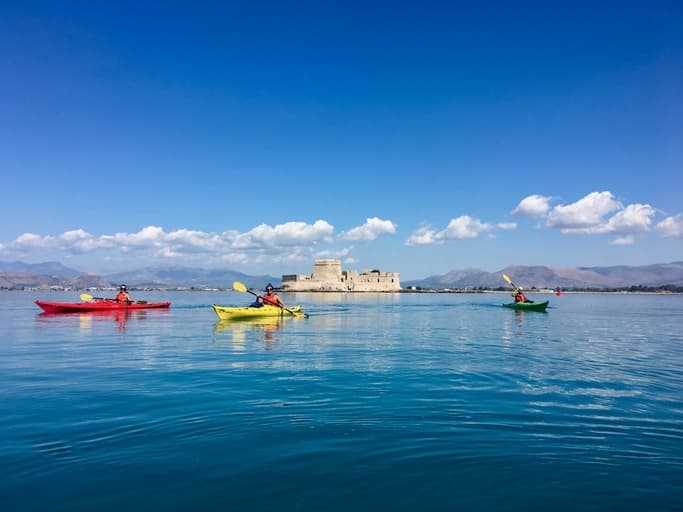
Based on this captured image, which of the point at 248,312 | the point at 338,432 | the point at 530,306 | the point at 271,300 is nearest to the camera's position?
the point at 338,432

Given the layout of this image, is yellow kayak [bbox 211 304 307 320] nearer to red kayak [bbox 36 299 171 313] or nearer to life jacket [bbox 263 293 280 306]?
A: life jacket [bbox 263 293 280 306]

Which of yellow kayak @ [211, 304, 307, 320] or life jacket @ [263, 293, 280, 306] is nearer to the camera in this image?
yellow kayak @ [211, 304, 307, 320]

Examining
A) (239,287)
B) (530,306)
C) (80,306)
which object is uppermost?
(239,287)

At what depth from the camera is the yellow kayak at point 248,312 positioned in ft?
91.8

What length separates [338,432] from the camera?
7.21 metres

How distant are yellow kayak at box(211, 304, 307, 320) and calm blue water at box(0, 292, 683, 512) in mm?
12782

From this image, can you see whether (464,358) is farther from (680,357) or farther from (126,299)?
(126,299)

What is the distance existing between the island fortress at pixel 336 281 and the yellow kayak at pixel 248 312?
394ft

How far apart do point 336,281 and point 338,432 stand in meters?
146

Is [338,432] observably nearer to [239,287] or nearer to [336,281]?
[239,287]

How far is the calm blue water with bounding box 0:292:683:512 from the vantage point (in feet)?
17.0

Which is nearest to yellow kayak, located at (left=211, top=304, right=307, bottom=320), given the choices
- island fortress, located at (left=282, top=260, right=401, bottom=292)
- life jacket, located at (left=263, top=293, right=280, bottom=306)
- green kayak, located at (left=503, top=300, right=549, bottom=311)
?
life jacket, located at (left=263, top=293, right=280, bottom=306)

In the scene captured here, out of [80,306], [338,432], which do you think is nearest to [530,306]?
[80,306]

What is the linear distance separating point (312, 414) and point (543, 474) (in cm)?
388
